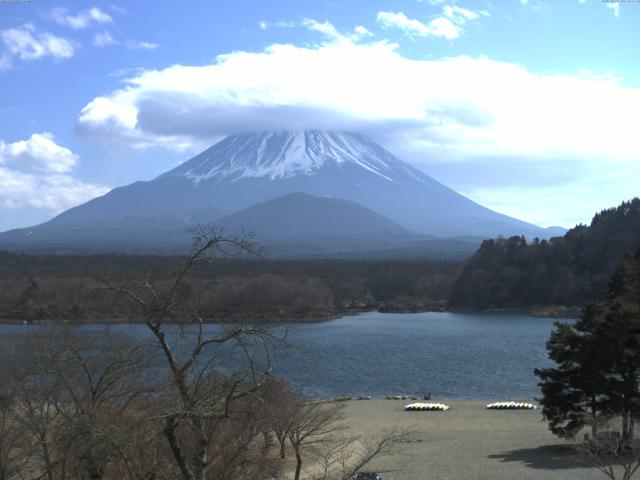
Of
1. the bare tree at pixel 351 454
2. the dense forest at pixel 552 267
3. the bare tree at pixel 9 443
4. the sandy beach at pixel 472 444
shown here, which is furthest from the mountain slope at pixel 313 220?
the bare tree at pixel 9 443

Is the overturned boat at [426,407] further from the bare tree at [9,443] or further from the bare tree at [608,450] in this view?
the bare tree at [9,443]

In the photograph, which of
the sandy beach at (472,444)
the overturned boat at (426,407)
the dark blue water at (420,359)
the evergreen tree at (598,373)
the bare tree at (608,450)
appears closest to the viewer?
the bare tree at (608,450)

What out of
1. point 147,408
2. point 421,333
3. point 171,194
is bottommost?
point 421,333

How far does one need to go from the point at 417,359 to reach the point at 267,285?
87.5 ft

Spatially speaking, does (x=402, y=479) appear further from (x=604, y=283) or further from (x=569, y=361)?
(x=604, y=283)

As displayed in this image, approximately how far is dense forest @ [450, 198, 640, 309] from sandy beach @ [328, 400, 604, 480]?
37144mm

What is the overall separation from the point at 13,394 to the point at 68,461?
3.23m

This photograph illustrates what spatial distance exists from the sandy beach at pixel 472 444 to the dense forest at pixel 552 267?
3714 cm

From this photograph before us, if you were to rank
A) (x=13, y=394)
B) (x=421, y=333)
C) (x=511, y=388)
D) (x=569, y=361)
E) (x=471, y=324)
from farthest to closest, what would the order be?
(x=471, y=324) < (x=421, y=333) < (x=511, y=388) < (x=569, y=361) < (x=13, y=394)

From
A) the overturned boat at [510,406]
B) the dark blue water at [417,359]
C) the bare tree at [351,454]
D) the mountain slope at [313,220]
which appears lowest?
the dark blue water at [417,359]

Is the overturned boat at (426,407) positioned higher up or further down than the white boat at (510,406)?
further down

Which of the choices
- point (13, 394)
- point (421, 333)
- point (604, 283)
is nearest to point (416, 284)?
point (604, 283)

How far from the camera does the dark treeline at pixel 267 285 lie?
48.5 m

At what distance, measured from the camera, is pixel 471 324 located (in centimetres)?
4647
